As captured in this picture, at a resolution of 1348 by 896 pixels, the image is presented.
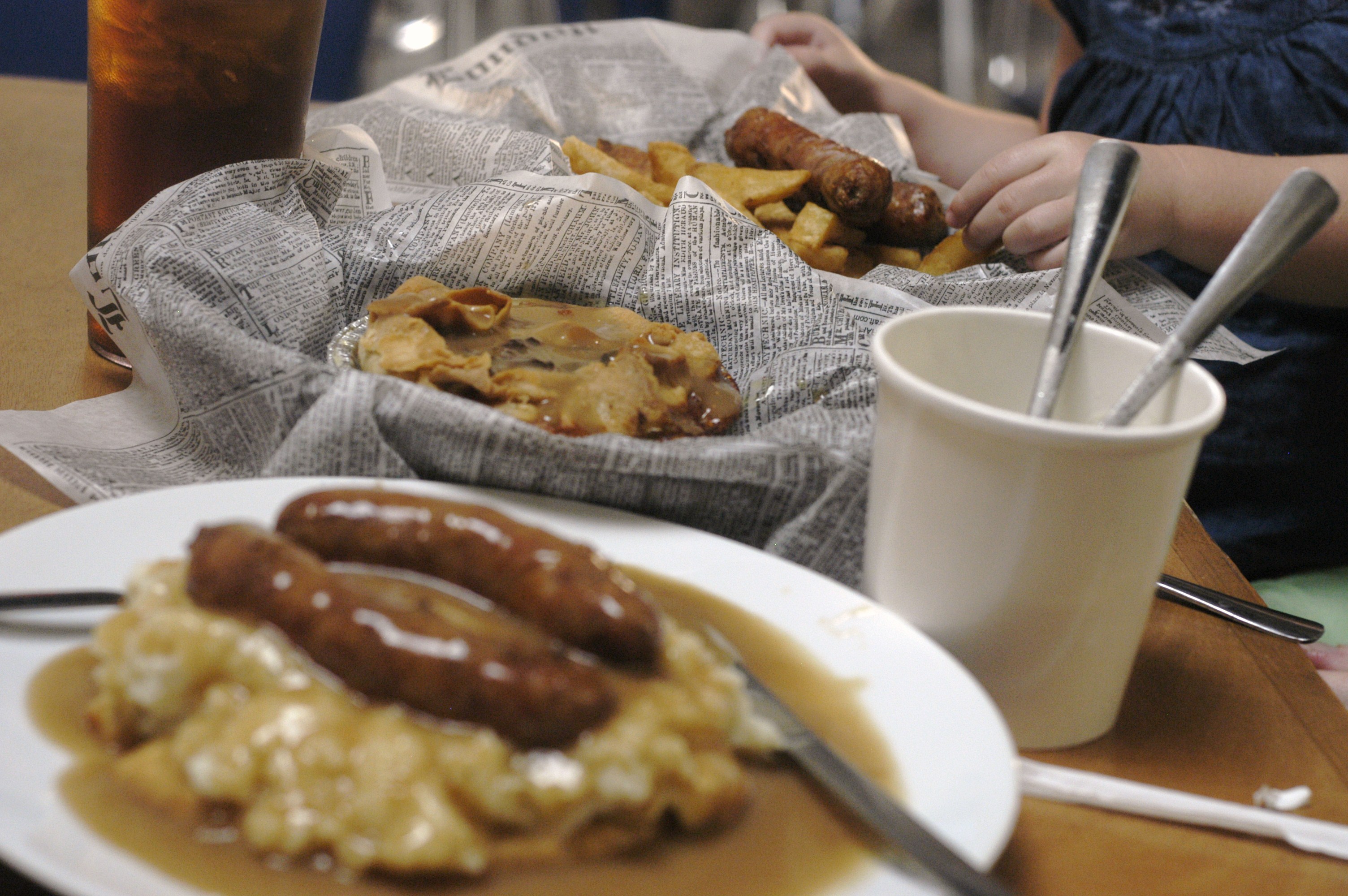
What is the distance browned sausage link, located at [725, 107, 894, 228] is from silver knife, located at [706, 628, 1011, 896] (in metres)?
1.29

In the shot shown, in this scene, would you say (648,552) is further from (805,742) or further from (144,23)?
(144,23)

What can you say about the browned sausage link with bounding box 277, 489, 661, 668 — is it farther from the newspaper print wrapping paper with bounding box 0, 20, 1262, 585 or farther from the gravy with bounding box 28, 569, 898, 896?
the newspaper print wrapping paper with bounding box 0, 20, 1262, 585

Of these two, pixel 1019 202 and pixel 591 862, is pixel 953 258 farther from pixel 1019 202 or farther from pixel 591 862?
pixel 591 862

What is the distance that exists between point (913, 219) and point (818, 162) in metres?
0.21

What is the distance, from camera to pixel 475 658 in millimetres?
734

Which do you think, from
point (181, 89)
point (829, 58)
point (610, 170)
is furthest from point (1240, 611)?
point (829, 58)

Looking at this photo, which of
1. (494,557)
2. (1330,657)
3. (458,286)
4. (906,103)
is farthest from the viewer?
(906,103)

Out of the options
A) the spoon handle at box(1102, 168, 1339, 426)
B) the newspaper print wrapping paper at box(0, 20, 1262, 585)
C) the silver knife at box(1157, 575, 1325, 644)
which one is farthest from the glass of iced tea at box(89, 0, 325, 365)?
the silver knife at box(1157, 575, 1325, 644)

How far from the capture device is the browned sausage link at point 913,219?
214 cm

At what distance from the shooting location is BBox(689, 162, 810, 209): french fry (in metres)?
2.15

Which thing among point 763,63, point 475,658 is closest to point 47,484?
point 475,658

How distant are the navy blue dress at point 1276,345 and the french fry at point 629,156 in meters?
1.01

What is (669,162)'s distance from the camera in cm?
230

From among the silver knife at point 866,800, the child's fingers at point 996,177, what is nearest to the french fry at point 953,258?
the child's fingers at point 996,177
